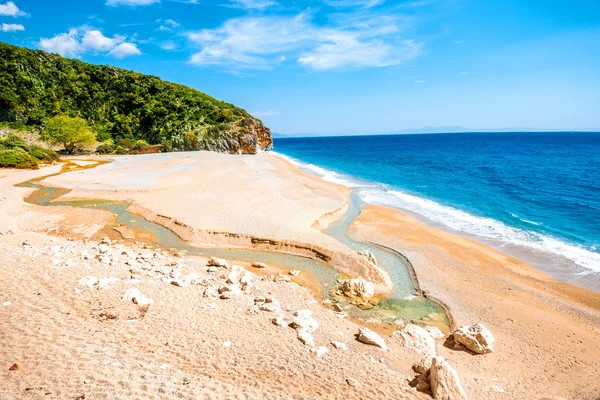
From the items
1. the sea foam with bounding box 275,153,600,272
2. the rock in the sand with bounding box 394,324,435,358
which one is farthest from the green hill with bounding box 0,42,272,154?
the rock in the sand with bounding box 394,324,435,358

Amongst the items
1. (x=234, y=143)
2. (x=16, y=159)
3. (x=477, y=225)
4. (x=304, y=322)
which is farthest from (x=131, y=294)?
(x=234, y=143)

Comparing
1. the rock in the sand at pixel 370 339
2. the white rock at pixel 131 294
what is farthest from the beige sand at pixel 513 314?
the white rock at pixel 131 294

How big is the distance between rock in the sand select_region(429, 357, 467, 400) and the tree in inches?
2292

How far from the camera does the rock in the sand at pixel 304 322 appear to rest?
9.25 metres

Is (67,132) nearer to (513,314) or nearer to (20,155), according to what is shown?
(20,155)

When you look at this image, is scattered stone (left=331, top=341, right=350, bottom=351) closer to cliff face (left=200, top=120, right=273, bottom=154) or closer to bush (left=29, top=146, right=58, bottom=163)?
bush (left=29, top=146, right=58, bottom=163)

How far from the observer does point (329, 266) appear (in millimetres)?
15016

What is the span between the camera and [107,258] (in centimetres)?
1230

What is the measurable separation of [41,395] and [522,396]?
34.7ft

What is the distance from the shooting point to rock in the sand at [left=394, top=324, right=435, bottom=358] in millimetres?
9125

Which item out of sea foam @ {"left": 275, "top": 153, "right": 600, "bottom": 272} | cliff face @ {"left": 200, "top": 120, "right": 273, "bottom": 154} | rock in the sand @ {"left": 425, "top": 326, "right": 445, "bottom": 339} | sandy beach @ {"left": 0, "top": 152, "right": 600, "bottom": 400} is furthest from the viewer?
cliff face @ {"left": 200, "top": 120, "right": 273, "bottom": 154}

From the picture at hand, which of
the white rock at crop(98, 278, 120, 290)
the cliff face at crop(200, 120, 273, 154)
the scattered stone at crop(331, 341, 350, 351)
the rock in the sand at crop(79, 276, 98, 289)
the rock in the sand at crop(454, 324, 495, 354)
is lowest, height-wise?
the rock in the sand at crop(454, 324, 495, 354)

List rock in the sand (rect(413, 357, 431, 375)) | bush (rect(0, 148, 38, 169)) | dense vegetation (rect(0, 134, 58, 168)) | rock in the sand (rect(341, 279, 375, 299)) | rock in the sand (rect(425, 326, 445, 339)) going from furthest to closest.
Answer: dense vegetation (rect(0, 134, 58, 168))
bush (rect(0, 148, 38, 169))
rock in the sand (rect(341, 279, 375, 299))
rock in the sand (rect(425, 326, 445, 339))
rock in the sand (rect(413, 357, 431, 375))

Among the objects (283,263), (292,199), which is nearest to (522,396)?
(283,263)
